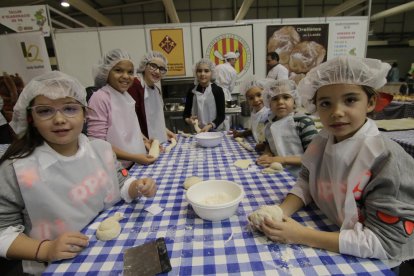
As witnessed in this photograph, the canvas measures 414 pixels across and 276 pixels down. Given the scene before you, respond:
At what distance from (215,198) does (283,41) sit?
4.72 m

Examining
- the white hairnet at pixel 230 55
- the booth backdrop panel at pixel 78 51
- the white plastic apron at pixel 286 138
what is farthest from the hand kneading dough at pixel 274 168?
the booth backdrop panel at pixel 78 51

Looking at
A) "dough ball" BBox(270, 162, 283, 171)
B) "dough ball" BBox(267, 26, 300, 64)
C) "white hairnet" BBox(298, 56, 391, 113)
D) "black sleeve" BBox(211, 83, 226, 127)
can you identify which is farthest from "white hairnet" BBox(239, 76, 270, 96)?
"dough ball" BBox(267, 26, 300, 64)

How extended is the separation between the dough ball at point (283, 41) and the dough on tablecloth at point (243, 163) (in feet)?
13.1

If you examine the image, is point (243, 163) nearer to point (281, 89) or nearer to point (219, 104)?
point (281, 89)

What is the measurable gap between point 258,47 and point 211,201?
458 centimetres

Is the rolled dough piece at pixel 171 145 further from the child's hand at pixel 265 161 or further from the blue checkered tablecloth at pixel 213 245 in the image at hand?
the child's hand at pixel 265 161

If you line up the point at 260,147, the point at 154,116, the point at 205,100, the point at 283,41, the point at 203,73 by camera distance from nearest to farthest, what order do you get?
the point at 260,147 → the point at 154,116 → the point at 203,73 → the point at 205,100 → the point at 283,41

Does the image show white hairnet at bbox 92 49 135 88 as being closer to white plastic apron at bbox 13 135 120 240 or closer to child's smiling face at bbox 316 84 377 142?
white plastic apron at bbox 13 135 120 240

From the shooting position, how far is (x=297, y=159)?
1519 mm

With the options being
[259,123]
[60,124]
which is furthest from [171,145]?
[60,124]

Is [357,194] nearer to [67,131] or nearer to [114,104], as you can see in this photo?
[67,131]

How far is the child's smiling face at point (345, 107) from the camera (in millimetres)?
836

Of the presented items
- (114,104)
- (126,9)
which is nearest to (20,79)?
(114,104)

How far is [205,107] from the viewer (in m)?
3.16
